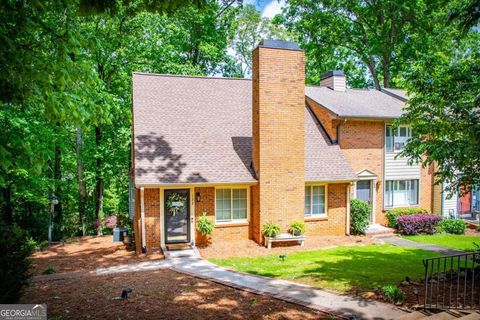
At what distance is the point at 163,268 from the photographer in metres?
10.9

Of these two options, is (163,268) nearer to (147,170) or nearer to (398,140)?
(147,170)

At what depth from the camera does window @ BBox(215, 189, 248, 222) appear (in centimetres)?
1430

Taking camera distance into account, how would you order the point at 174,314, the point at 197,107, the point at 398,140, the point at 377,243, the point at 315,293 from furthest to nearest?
the point at 398,140, the point at 197,107, the point at 377,243, the point at 315,293, the point at 174,314

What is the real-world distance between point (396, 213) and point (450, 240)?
105 inches

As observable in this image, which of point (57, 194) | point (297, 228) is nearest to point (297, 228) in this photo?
point (297, 228)

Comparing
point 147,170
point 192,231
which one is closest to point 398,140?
point 192,231

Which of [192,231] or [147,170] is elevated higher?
[147,170]

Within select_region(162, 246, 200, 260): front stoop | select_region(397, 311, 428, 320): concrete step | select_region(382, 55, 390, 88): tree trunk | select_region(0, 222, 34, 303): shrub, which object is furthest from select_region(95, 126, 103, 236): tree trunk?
select_region(382, 55, 390, 88): tree trunk

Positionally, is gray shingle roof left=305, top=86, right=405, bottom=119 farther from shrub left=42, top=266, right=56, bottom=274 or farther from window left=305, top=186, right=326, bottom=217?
shrub left=42, top=266, right=56, bottom=274

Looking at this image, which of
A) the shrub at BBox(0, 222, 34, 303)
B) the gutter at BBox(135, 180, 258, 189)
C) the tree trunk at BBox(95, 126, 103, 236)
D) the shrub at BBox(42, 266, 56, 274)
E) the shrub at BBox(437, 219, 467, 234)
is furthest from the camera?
the tree trunk at BBox(95, 126, 103, 236)

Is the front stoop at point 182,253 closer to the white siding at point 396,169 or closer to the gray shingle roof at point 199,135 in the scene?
the gray shingle roof at point 199,135

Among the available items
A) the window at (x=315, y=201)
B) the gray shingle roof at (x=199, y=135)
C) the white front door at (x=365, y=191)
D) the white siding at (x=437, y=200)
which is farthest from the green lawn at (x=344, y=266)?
the white siding at (x=437, y=200)

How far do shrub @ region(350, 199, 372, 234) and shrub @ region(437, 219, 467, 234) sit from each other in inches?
192

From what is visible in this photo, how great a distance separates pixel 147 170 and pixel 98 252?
421cm
